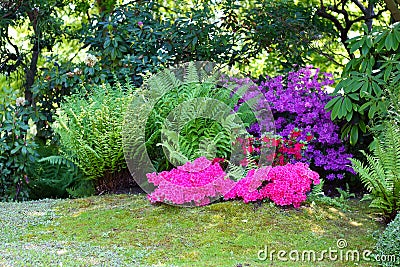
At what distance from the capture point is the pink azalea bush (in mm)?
4094

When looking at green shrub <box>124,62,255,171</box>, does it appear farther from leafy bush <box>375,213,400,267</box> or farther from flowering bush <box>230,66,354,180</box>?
leafy bush <box>375,213,400,267</box>

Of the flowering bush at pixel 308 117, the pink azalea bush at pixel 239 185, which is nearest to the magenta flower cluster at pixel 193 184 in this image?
the pink azalea bush at pixel 239 185

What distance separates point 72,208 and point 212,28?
127 inches

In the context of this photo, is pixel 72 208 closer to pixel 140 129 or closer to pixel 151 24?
pixel 140 129

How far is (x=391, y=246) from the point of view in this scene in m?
3.15

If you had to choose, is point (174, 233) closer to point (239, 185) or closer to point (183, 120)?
point (239, 185)

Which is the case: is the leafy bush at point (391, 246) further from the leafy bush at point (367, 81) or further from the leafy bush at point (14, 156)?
the leafy bush at point (14, 156)

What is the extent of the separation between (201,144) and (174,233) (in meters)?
1.32

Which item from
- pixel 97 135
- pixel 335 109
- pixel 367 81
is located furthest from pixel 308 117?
pixel 97 135

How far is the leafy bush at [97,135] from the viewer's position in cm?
509

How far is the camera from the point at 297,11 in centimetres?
676

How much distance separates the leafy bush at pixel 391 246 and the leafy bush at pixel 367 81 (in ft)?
5.19

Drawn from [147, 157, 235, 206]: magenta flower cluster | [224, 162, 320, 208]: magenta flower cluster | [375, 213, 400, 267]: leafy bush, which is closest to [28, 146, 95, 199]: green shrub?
[147, 157, 235, 206]: magenta flower cluster
